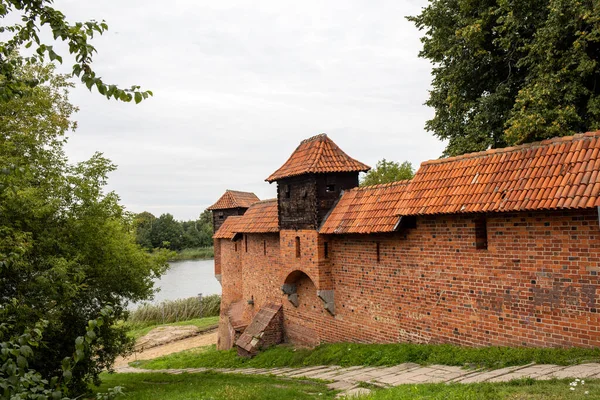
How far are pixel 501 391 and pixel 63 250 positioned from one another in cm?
911

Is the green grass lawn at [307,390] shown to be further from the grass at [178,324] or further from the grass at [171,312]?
the grass at [171,312]

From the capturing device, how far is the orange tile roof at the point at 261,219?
16581 millimetres

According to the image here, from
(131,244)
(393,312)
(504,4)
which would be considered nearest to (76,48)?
(393,312)

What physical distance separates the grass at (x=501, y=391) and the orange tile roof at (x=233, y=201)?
19.1 metres

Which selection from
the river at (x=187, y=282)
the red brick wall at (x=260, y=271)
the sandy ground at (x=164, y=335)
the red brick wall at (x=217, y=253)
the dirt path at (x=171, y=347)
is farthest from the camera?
the river at (x=187, y=282)

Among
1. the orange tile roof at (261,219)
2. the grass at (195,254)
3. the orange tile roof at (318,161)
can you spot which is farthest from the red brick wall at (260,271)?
the grass at (195,254)

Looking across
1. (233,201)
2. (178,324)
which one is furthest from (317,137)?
(178,324)

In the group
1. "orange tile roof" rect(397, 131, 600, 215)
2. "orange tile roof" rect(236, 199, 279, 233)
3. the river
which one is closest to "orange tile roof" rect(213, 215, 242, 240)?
"orange tile roof" rect(236, 199, 279, 233)

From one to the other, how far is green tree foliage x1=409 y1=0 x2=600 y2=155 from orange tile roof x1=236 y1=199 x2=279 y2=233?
6.12 metres

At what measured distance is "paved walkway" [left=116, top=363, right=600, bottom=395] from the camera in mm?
6621

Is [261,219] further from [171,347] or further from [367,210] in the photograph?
[171,347]

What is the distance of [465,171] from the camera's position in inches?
387

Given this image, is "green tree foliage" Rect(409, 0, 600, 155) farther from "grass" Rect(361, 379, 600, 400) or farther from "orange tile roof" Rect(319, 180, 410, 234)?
"grass" Rect(361, 379, 600, 400)

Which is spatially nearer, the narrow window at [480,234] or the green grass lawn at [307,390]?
the green grass lawn at [307,390]
